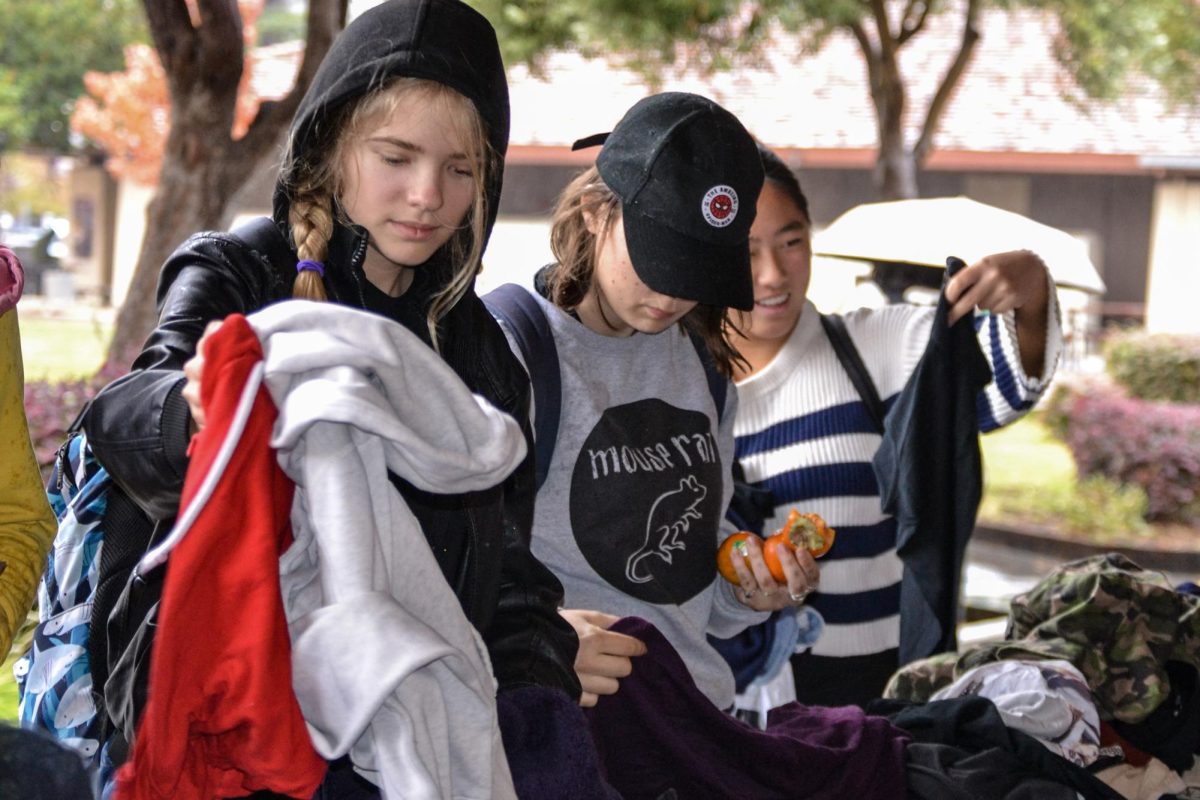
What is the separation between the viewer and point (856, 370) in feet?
10.7

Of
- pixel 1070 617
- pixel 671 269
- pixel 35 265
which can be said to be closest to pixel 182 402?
pixel 671 269

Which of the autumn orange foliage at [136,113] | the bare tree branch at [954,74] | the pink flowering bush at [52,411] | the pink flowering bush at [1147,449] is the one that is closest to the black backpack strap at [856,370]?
the pink flowering bush at [52,411]

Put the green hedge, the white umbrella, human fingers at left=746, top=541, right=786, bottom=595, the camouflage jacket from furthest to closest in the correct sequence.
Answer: the green hedge
the white umbrella
the camouflage jacket
human fingers at left=746, top=541, right=786, bottom=595

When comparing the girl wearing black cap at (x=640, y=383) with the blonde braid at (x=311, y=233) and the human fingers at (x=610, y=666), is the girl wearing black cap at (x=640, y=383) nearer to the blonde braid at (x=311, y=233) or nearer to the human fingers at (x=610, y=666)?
the human fingers at (x=610, y=666)

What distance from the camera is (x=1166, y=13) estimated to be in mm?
11977

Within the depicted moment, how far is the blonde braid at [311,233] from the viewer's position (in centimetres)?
184

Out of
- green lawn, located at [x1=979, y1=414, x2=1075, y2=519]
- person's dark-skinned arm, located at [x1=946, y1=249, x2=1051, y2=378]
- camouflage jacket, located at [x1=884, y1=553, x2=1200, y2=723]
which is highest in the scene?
person's dark-skinned arm, located at [x1=946, y1=249, x2=1051, y2=378]

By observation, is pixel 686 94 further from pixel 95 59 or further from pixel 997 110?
pixel 95 59

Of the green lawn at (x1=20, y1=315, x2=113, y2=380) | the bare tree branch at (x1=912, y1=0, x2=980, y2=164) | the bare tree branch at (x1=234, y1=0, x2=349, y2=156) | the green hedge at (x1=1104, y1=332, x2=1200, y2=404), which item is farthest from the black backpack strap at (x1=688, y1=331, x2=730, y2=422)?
the green hedge at (x1=1104, y1=332, x2=1200, y2=404)

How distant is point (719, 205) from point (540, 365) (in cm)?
40

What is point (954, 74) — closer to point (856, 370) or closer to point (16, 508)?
point (856, 370)

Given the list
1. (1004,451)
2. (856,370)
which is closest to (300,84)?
(856,370)

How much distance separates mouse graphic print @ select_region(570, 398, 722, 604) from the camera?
234 cm

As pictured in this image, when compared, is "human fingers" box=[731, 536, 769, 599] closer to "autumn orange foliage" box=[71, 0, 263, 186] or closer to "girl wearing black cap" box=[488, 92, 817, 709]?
"girl wearing black cap" box=[488, 92, 817, 709]
